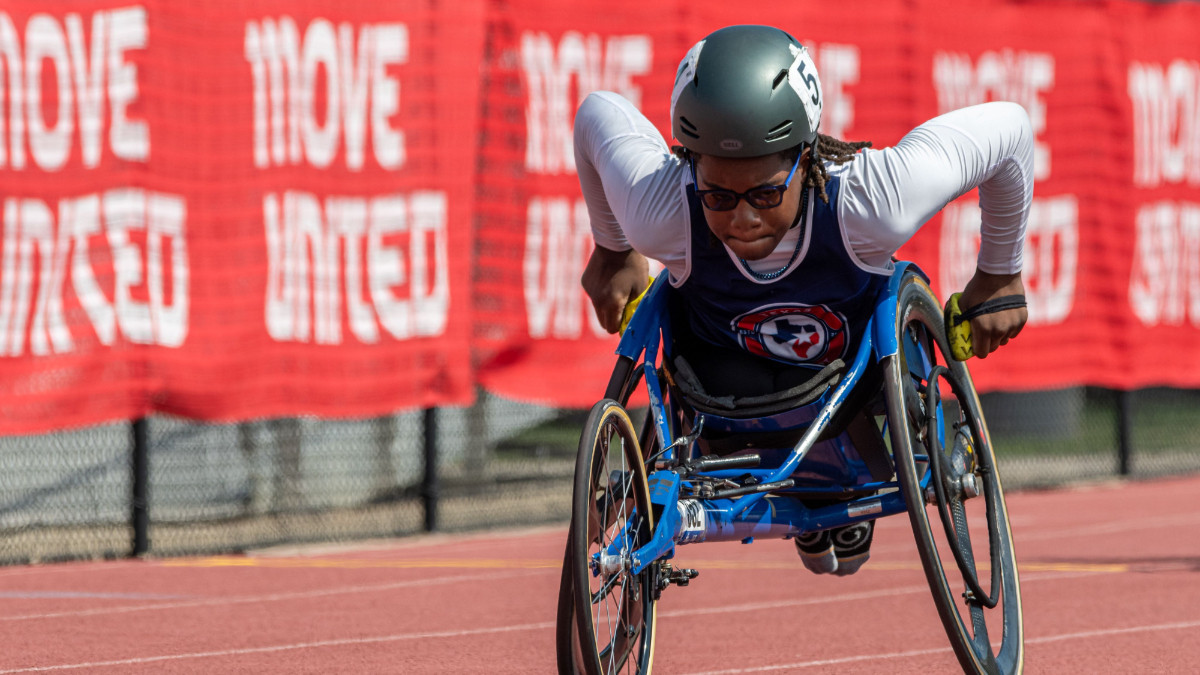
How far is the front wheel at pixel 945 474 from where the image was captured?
3.69 meters

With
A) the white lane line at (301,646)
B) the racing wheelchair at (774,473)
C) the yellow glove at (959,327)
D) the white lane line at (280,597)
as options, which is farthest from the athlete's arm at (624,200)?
the white lane line at (280,597)

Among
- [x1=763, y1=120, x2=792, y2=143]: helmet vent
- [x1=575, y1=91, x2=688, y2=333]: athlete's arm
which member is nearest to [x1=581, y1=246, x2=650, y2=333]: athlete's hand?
[x1=575, y1=91, x2=688, y2=333]: athlete's arm

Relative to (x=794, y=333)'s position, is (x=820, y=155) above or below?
above

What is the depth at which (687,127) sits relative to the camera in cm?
367

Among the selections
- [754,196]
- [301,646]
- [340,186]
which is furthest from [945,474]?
[340,186]

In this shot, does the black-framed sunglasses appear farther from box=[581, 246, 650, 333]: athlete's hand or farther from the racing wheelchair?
box=[581, 246, 650, 333]: athlete's hand

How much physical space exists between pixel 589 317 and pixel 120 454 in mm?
2634

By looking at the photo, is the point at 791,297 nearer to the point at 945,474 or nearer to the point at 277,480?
the point at 945,474

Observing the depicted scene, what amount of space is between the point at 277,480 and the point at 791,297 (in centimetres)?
593

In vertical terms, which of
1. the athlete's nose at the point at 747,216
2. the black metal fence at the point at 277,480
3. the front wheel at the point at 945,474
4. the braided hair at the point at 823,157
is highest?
the braided hair at the point at 823,157

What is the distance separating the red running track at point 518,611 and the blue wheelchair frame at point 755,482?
1101mm

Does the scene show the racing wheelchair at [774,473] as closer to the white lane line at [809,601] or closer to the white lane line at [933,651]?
the white lane line at [933,651]

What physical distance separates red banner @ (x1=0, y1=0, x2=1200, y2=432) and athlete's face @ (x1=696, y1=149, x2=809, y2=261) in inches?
186

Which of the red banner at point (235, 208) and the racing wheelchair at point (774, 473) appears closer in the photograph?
the racing wheelchair at point (774, 473)
